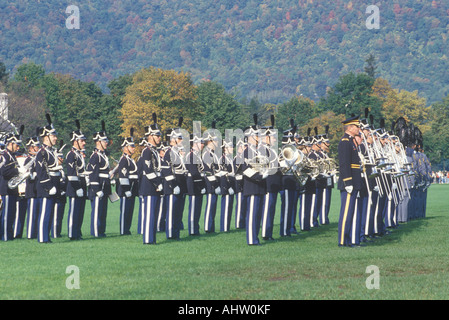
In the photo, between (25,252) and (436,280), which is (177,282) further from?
(25,252)

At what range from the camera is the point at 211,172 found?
19969mm

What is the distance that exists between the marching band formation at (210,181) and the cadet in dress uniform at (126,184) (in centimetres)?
3

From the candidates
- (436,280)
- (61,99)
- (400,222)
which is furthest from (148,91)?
(436,280)

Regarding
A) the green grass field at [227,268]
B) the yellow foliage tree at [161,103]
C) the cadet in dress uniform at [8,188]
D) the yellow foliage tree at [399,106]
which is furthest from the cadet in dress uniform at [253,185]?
the yellow foliage tree at [399,106]

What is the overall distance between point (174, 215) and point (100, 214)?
2.77 meters

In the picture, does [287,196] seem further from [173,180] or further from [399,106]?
[399,106]

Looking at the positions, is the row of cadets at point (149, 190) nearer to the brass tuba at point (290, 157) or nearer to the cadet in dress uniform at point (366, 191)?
the brass tuba at point (290, 157)

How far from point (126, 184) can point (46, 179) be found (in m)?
3.13

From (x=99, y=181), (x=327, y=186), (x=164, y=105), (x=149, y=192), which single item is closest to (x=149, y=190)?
(x=149, y=192)

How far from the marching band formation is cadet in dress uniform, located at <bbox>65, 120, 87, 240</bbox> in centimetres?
2

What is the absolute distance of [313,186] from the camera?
67.3 feet

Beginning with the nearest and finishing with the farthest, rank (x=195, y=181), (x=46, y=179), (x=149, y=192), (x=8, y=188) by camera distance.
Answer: (x=149, y=192)
(x=46, y=179)
(x=8, y=188)
(x=195, y=181)

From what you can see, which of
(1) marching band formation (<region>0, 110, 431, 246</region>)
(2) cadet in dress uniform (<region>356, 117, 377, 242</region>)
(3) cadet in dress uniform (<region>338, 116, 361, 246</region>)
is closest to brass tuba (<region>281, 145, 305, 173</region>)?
(1) marching band formation (<region>0, 110, 431, 246</region>)
